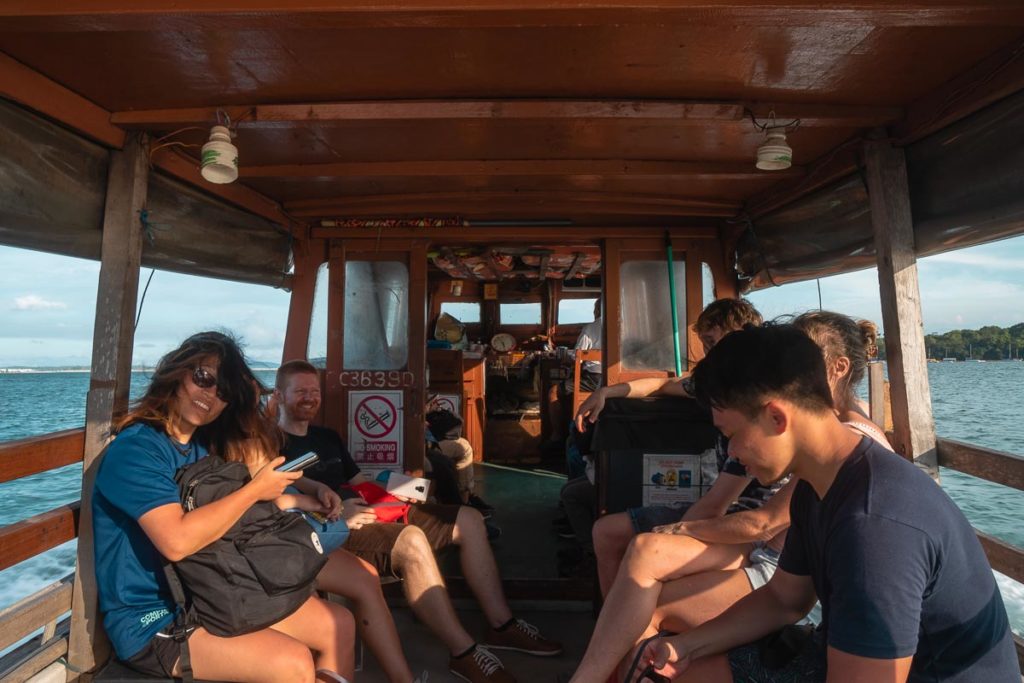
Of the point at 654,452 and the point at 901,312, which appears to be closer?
the point at 901,312

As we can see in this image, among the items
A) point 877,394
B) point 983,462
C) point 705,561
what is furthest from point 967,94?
point 705,561

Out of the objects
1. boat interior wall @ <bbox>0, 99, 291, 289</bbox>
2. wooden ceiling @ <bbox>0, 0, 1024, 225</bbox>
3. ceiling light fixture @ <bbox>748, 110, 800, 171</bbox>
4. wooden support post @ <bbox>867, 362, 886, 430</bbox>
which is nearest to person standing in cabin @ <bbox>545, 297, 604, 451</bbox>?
wooden ceiling @ <bbox>0, 0, 1024, 225</bbox>

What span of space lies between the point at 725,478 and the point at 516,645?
141 cm

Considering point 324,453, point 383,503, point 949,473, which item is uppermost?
point 324,453

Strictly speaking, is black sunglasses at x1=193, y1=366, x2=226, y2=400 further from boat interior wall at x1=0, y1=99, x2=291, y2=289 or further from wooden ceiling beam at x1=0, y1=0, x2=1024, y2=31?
wooden ceiling beam at x1=0, y1=0, x2=1024, y2=31

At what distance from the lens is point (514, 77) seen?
2246 mm

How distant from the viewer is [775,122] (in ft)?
8.11

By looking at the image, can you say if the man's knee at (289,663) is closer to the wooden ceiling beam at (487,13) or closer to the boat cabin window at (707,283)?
the wooden ceiling beam at (487,13)

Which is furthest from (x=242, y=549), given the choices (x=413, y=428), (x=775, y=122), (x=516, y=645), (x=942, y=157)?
(x=942, y=157)

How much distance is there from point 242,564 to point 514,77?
1.97 m

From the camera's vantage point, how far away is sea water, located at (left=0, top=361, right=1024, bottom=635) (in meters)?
6.55

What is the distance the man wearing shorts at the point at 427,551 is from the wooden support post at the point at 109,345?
788 millimetres

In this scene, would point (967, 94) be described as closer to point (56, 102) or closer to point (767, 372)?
point (767, 372)

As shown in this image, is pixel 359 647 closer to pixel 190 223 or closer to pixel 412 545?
pixel 412 545
